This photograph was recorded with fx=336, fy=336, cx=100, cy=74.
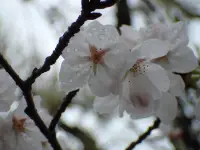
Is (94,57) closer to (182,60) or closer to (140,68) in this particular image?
(140,68)

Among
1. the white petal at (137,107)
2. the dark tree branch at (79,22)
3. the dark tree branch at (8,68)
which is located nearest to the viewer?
the dark tree branch at (79,22)

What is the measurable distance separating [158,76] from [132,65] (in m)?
0.11

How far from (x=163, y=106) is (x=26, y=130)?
39 centimetres

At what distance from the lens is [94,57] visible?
845 millimetres

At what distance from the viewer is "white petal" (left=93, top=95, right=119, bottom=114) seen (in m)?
0.92

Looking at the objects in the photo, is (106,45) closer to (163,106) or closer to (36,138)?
(163,106)

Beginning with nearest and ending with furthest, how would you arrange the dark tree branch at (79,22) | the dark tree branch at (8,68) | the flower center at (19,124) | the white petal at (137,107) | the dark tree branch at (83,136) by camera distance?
the dark tree branch at (79,22)
the dark tree branch at (8,68)
the white petal at (137,107)
the flower center at (19,124)
the dark tree branch at (83,136)

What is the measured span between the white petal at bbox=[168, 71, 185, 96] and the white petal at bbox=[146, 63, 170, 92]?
67 mm

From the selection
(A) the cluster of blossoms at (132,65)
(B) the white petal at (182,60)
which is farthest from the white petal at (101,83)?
(B) the white petal at (182,60)

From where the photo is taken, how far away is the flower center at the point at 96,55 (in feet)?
2.71

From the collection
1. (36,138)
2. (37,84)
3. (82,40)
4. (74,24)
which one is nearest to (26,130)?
(36,138)

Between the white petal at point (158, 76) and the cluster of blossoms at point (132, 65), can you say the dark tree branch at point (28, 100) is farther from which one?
the white petal at point (158, 76)

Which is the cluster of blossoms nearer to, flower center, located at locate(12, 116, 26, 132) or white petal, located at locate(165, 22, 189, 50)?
white petal, located at locate(165, 22, 189, 50)

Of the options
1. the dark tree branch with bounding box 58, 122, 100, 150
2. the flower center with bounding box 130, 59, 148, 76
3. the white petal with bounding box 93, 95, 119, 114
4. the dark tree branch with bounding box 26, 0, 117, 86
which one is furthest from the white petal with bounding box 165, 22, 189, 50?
the dark tree branch with bounding box 58, 122, 100, 150
